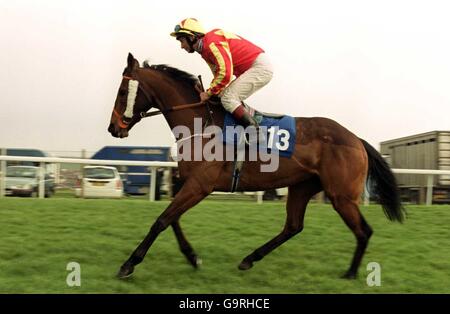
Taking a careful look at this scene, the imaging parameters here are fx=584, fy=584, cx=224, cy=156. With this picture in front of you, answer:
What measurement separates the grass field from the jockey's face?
1816 millimetres

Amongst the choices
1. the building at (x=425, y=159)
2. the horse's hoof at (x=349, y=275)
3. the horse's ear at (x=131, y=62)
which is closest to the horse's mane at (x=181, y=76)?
the horse's ear at (x=131, y=62)

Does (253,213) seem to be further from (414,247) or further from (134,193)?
(134,193)

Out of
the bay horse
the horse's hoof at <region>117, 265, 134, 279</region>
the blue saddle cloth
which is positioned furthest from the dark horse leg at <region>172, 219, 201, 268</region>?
the blue saddle cloth

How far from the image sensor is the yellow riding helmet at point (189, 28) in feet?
15.1

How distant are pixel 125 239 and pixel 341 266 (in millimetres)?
2103

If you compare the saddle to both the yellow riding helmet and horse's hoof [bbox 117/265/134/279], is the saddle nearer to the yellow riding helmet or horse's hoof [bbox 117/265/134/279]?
the yellow riding helmet

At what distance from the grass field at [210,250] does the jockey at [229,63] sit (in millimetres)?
1326

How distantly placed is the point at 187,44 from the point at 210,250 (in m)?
1.97

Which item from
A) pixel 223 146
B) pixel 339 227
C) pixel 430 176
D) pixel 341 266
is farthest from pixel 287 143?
pixel 430 176

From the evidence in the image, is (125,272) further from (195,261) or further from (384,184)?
(384,184)

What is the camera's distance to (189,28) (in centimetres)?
460

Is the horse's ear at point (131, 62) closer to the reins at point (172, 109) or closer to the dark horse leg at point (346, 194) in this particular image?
the reins at point (172, 109)

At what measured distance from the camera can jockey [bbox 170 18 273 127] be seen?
14.8 ft
